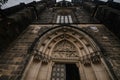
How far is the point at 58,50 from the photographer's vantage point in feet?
22.3

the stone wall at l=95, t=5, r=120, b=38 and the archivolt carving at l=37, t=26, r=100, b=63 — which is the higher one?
the stone wall at l=95, t=5, r=120, b=38

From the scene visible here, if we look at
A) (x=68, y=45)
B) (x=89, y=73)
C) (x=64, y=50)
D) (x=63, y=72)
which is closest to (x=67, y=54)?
(x=64, y=50)

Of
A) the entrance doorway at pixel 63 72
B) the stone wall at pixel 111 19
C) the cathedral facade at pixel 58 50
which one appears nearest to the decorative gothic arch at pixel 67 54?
the cathedral facade at pixel 58 50

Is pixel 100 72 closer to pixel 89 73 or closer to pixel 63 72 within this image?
pixel 89 73

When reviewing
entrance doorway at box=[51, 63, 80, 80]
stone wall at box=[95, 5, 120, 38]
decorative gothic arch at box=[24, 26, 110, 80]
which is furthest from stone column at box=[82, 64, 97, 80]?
stone wall at box=[95, 5, 120, 38]

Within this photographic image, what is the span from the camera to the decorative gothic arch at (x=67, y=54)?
5.09 meters

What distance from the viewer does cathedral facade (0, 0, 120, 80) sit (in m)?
4.85

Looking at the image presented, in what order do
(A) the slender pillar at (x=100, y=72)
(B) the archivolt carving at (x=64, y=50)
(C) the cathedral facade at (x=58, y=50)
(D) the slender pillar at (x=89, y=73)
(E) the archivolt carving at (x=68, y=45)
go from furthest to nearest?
(B) the archivolt carving at (x=64, y=50)
(E) the archivolt carving at (x=68, y=45)
(D) the slender pillar at (x=89, y=73)
(C) the cathedral facade at (x=58, y=50)
(A) the slender pillar at (x=100, y=72)

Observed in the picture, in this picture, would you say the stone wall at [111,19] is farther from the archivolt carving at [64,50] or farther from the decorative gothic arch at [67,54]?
the archivolt carving at [64,50]

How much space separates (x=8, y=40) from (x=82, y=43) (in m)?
3.81

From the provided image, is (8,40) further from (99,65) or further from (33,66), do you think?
(99,65)

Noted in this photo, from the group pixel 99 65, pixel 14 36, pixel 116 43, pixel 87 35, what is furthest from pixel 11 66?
pixel 116 43

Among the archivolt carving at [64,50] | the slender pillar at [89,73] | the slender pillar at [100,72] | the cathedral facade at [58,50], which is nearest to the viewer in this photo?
the slender pillar at [100,72]

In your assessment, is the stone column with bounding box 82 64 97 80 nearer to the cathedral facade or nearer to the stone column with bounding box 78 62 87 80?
the cathedral facade
